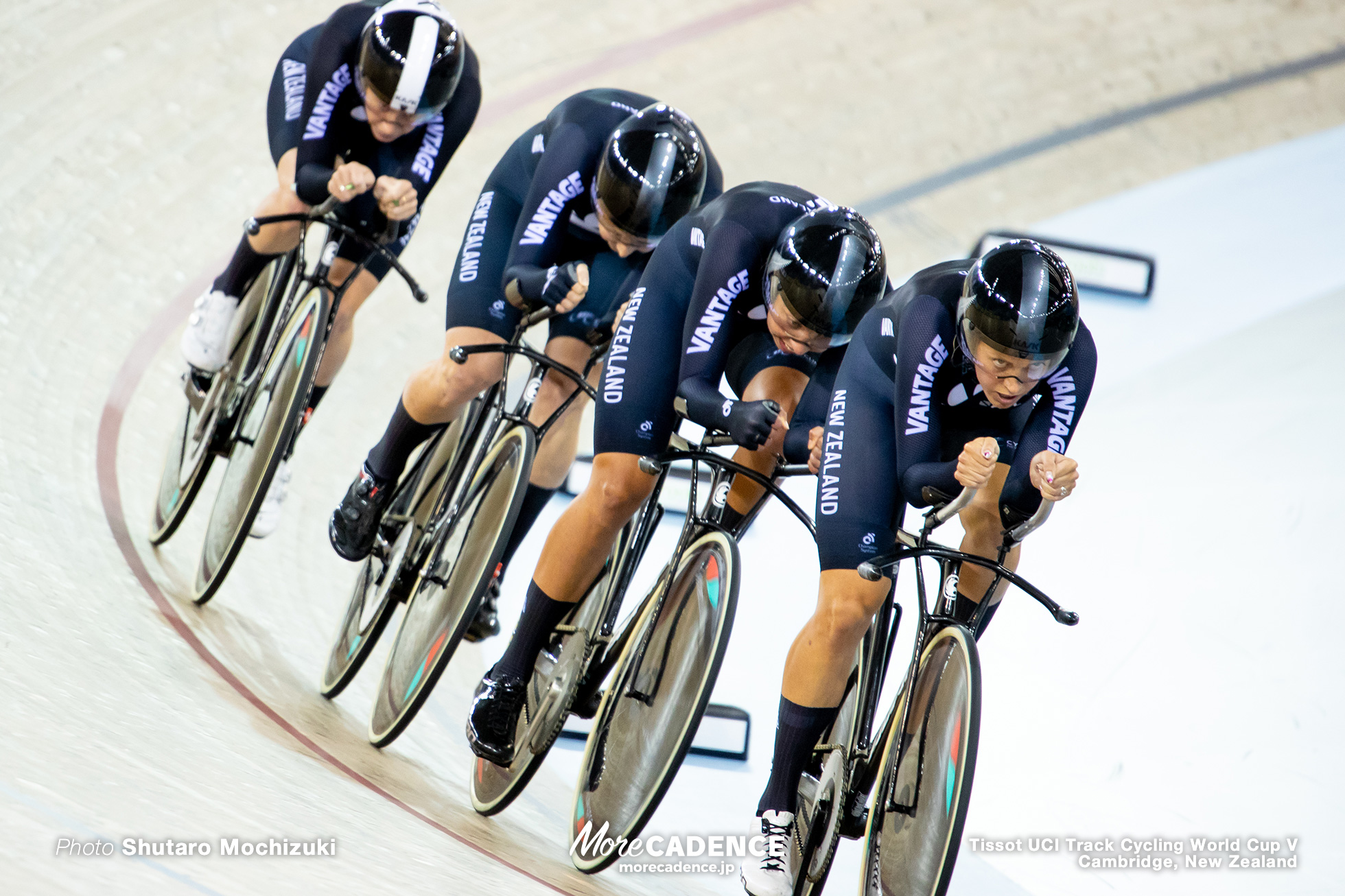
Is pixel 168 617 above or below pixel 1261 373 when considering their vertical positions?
below

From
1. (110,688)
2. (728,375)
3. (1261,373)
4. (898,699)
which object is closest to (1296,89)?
(1261,373)

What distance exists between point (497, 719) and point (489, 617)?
2.23 feet

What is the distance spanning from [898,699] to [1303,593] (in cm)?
245

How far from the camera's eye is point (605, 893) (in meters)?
2.81

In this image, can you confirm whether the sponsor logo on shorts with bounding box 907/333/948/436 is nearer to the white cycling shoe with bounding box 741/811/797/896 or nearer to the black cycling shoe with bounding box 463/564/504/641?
the white cycling shoe with bounding box 741/811/797/896

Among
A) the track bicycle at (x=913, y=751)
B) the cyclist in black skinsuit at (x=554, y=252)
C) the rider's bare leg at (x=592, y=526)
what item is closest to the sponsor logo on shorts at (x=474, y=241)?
the cyclist in black skinsuit at (x=554, y=252)

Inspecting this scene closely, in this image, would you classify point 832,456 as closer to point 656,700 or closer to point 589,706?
point 656,700

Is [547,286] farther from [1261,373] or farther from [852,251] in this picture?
[1261,373]

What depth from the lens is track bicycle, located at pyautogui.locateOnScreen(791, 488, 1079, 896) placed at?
2.39m

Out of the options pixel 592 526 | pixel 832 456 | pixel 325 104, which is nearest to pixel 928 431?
pixel 832 456

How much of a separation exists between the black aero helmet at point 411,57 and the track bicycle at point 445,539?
0.70 m

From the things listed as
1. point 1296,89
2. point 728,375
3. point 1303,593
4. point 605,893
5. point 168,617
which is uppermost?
point 1296,89

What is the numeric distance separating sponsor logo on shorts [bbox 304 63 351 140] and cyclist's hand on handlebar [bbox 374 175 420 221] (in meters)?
0.29

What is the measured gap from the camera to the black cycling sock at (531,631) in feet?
10.3
